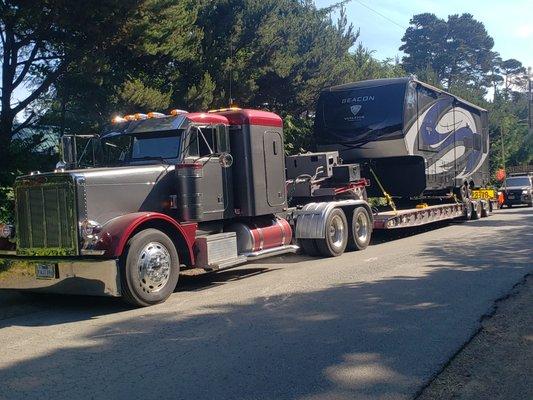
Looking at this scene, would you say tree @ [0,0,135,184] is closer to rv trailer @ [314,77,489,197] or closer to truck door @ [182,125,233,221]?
truck door @ [182,125,233,221]

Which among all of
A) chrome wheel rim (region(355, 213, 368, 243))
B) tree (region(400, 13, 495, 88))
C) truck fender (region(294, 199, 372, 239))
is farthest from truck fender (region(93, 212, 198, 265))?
tree (region(400, 13, 495, 88))

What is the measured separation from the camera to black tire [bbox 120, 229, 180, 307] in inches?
317

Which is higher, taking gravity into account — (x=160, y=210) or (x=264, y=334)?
(x=160, y=210)

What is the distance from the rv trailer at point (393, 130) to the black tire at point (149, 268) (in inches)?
320

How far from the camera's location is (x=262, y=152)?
1109cm

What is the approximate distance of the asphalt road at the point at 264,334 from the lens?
5.06 m

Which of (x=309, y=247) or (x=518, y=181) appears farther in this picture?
(x=518, y=181)

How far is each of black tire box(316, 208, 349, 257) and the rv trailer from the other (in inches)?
112

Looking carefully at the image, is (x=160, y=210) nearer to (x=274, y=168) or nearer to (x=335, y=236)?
(x=274, y=168)

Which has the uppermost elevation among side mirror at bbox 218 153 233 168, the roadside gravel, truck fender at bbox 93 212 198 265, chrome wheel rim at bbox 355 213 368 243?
side mirror at bbox 218 153 233 168

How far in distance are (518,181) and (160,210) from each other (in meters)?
26.9

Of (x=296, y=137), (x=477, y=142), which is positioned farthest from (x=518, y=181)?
(x=296, y=137)

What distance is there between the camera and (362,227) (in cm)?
1430

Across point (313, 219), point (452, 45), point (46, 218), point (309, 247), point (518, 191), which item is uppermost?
point (452, 45)
